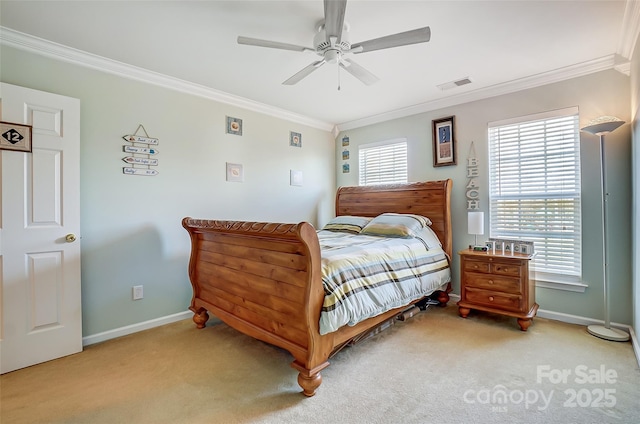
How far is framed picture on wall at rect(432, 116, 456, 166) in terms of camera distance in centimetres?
364

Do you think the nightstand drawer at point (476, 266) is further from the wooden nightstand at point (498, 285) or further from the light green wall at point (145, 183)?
the light green wall at point (145, 183)

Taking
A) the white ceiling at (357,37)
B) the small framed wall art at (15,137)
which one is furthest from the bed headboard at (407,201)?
the small framed wall art at (15,137)

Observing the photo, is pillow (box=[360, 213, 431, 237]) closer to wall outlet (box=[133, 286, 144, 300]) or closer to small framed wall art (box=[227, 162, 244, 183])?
small framed wall art (box=[227, 162, 244, 183])

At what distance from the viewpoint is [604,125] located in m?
2.48

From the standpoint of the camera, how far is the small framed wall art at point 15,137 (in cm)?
211

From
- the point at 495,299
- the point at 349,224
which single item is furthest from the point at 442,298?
the point at 349,224

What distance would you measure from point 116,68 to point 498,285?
4150mm

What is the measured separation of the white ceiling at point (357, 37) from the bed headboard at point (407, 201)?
1199mm

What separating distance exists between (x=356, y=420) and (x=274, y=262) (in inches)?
40.5

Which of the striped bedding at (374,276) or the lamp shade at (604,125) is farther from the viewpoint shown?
the lamp shade at (604,125)

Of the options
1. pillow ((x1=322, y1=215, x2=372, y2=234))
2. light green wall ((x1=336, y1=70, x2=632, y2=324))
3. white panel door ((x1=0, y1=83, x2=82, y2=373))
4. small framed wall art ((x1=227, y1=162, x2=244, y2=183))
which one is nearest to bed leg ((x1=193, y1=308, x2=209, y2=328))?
white panel door ((x1=0, y1=83, x2=82, y2=373))

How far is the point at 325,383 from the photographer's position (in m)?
1.95

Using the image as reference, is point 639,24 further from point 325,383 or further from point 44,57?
point 44,57

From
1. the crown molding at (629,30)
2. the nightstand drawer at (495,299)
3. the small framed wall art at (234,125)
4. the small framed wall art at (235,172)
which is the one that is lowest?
the nightstand drawer at (495,299)
